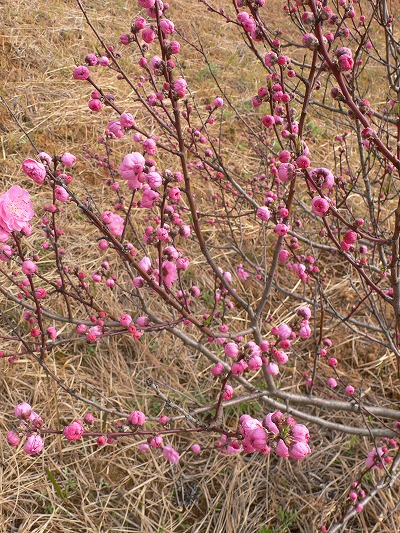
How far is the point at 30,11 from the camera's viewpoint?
17.9 feet

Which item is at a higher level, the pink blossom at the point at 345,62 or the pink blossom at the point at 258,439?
the pink blossom at the point at 345,62

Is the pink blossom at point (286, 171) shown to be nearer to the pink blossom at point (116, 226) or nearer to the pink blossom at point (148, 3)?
the pink blossom at point (148, 3)

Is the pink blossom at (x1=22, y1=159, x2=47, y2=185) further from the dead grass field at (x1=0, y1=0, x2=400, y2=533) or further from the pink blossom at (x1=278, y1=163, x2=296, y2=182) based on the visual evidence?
the dead grass field at (x1=0, y1=0, x2=400, y2=533)

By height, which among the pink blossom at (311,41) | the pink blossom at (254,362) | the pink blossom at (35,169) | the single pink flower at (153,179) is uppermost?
the pink blossom at (311,41)

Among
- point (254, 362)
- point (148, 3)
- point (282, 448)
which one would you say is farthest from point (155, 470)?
point (148, 3)

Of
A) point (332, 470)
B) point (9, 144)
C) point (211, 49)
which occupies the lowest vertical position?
point (332, 470)

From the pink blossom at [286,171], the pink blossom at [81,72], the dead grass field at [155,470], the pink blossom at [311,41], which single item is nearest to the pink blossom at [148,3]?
the pink blossom at [81,72]

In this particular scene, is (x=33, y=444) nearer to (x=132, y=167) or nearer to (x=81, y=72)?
(x=132, y=167)

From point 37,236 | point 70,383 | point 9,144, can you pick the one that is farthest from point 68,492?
point 9,144

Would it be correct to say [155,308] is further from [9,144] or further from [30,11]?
[30,11]

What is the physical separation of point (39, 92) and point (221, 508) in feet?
13.6

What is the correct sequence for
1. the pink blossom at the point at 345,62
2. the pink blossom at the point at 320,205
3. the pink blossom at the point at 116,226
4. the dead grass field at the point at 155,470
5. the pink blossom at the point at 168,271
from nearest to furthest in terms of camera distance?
the pink blossom at the point at 345,62, the pink blossom at the point at 320,205, the pink blossom at the point at 168,271, the pink blossom at the point at 116,226, the dead grass field at the point at 155,470

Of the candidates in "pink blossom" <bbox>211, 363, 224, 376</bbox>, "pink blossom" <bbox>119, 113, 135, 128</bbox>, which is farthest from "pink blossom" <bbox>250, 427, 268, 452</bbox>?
"pink blossom" <bbox>119, 113, 135, 128</bbox>

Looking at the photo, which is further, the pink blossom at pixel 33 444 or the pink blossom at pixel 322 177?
the pink blossom at pixel 33 444
